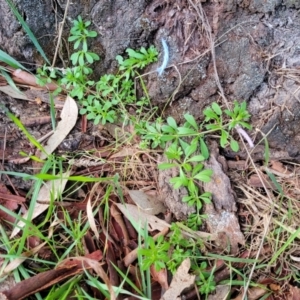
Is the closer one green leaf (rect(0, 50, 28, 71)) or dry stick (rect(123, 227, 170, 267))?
dry stick (rect(123, 227, 170, 267))

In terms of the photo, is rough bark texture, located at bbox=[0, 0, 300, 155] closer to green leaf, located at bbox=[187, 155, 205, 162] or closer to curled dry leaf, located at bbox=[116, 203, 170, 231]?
green leaf, located at bbox=[187, 155, 205, 162]

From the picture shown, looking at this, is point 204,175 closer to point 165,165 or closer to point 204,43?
point 165,165

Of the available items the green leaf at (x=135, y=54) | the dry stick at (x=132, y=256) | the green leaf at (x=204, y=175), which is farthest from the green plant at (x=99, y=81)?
the dry stick at (x=132, y=256)

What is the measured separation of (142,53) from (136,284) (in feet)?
2.75

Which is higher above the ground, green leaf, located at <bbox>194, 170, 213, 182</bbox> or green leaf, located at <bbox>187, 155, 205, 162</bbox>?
green leaf, located at <bbox>187, 155, 205, 162</bbox>

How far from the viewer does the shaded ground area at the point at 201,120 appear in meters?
1.63

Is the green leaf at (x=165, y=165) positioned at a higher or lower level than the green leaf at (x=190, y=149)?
lower

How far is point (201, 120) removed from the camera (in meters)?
1.74

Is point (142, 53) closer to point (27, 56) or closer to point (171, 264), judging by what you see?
point (27, 56)

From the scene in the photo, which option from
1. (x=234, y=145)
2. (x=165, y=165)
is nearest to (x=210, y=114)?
(x=234, y=145)

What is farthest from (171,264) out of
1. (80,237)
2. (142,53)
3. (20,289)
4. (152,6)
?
(152,6)

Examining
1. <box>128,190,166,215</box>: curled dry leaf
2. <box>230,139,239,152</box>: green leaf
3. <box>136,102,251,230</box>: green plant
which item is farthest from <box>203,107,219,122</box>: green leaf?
<box>128,190,166,215</box>: curled dry leaf

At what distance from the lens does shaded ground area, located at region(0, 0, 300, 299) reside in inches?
64.1

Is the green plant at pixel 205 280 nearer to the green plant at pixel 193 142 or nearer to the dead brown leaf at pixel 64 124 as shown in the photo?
the green plant at pixel 193 142
